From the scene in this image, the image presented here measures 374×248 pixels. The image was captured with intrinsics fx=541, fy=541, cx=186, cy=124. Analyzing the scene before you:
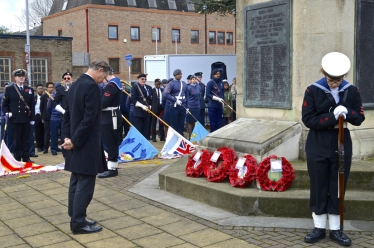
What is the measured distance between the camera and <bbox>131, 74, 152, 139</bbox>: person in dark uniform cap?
1372 centimetres

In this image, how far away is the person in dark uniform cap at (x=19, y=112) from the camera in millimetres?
11703

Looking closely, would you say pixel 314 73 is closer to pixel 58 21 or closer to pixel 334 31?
pixel 334 31

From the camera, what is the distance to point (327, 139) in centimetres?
548

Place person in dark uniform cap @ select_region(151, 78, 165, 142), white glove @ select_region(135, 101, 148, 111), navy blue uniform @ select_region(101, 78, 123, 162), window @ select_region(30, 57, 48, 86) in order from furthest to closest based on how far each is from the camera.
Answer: window @ select_region(30, 57, 48, 86), person in dark uniform cap @ select_region(151, 78, 165, 142), white glove @ select_region(135, 101, 148, 111), navy blue uniform @ select_region(101, 78, 123, 162)

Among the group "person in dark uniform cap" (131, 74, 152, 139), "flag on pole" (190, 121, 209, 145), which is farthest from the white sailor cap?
"person in dark uniform cap" (131, 74, 152, 139)

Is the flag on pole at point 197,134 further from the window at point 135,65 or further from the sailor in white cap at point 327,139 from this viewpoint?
the window at point 135,65

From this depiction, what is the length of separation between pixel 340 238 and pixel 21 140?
26.9 feet

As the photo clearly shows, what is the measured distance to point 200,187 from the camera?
7223mm

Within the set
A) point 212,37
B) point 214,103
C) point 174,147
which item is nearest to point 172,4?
point 212,37

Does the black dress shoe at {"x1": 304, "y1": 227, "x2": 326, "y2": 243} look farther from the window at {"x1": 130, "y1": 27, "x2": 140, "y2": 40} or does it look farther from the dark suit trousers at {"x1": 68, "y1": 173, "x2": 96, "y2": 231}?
the window at {"x1": 130, "y1": 27, "x2": 140, "y2": 40}

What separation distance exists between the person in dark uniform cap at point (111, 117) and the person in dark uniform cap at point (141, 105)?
3.90m

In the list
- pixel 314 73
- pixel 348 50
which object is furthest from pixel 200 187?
pixel 348 50

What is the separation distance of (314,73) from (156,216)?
292 cm

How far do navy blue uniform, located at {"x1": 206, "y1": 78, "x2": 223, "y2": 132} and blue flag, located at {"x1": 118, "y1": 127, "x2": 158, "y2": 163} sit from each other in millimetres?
3454
